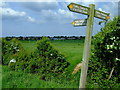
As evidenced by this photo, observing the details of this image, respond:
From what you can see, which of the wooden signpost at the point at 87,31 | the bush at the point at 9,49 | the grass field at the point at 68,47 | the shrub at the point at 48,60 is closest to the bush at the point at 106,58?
the shrub at the point at 48,60

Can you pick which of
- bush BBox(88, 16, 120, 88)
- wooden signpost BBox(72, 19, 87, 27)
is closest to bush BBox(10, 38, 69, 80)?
bush BBox(88, 16, 120, 88)

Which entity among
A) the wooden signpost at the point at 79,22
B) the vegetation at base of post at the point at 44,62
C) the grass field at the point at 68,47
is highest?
the wooden signpost at the point at 79,22

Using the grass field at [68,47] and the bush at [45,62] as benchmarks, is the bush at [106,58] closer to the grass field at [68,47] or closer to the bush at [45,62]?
the bush at [45,62]

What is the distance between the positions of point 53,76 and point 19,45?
13.3ft

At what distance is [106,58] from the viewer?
6.64m

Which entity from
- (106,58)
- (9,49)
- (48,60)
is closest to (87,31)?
(106,58)

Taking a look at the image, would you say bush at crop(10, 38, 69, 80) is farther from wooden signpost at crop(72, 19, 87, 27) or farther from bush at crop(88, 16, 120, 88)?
wooden signpost at crop(72, 19, 87, 27)

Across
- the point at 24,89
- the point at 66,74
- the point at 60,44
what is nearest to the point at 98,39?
the point at 66,74

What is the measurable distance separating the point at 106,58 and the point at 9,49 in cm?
592

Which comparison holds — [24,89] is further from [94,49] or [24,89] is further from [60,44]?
[60,44]

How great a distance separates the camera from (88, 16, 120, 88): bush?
613 cm

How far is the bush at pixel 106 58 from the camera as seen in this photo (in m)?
6.13

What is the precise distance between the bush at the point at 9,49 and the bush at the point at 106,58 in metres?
5.14

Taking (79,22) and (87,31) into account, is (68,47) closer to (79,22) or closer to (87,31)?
(79,22)
